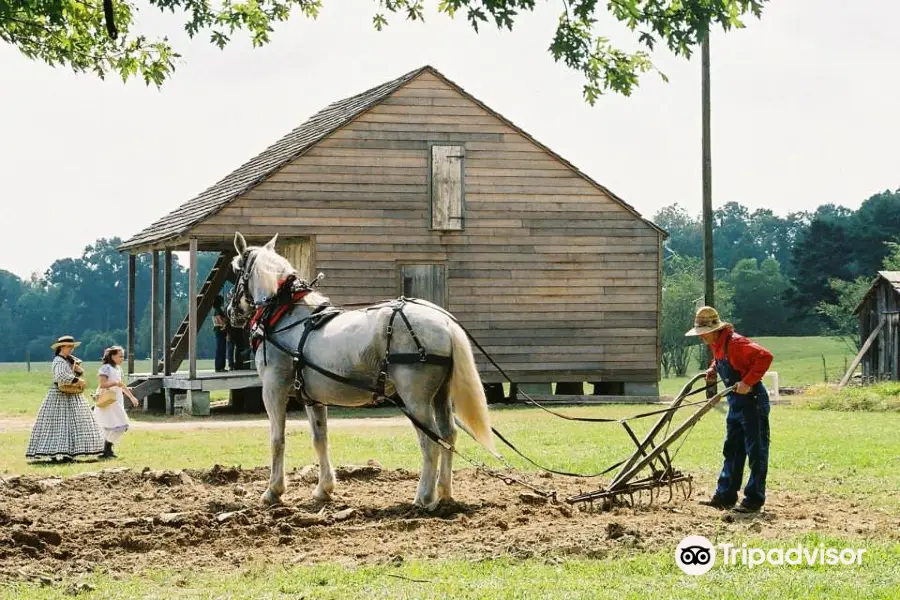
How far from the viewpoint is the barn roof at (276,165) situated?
25844 mm

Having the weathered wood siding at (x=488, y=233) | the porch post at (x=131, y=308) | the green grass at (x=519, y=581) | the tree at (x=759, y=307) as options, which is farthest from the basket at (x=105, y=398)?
the tree at (x=759, y=307)

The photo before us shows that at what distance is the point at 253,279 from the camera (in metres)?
11.7

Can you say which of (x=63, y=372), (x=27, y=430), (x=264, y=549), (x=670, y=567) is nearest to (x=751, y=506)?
(x=670, y=567)

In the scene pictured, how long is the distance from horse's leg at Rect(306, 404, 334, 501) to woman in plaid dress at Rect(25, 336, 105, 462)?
5.67m

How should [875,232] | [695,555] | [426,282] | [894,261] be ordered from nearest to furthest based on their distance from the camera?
[695,555]
[426,282]
[894,261]
[875,232]

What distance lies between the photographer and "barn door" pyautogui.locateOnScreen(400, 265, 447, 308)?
2697 cm

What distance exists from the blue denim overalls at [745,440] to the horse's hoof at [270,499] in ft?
13.0

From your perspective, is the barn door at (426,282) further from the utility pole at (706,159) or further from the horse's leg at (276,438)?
the horse's leg at (276,438)

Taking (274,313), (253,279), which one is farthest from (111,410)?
(274,313)

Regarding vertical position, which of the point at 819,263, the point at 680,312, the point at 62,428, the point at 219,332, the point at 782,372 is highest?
the point at 819,263

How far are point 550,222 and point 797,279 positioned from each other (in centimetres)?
4330

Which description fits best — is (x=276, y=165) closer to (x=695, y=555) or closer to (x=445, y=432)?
(x=445, y=432)

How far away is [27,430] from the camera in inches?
858

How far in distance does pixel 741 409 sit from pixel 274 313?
434 cm
